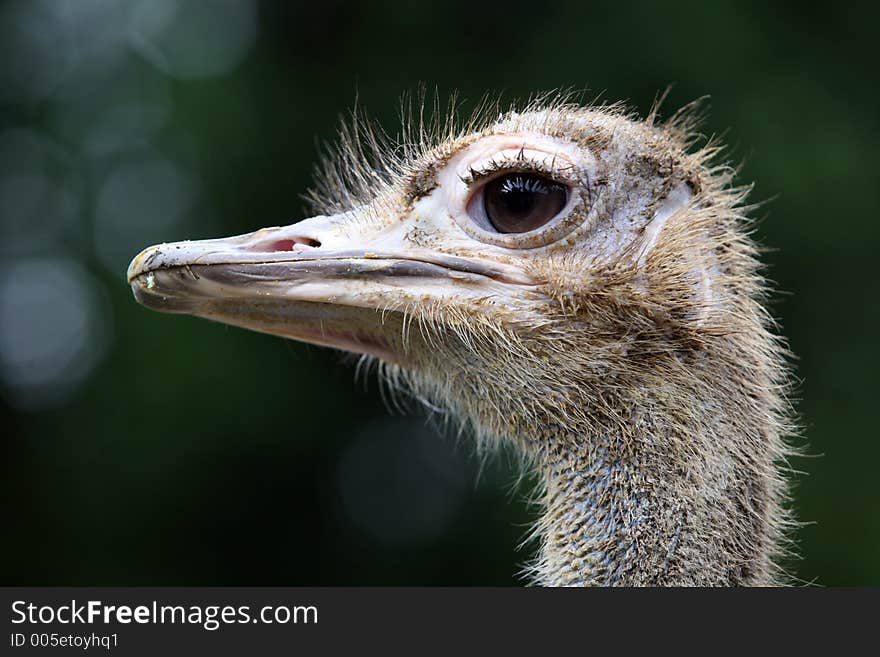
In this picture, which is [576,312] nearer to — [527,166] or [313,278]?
[527,166]

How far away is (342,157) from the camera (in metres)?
3.46

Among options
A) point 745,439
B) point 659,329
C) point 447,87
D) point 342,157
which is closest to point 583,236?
point 659,329

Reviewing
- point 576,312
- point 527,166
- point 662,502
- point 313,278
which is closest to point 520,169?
point 527,166

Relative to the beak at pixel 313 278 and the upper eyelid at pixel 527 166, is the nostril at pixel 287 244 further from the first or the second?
the upper eyelid at pixel 527 166

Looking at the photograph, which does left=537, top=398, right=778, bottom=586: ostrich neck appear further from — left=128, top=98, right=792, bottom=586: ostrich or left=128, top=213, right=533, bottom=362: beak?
left=128, top=213, right=533, bottom=362: beak

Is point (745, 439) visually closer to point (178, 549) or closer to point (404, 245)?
point (404, 245)

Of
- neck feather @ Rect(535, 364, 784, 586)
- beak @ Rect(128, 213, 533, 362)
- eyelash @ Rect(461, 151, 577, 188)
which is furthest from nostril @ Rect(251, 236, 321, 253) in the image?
neck feather @ Rect(535, 364, 784, 586)

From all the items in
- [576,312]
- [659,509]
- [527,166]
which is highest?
[527,166]

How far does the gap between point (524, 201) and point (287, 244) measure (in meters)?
0.62

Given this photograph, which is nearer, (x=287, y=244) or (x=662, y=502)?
(x=662, y=502)

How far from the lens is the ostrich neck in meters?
2.40

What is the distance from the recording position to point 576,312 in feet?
8.29

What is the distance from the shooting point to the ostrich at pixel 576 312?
245 cm

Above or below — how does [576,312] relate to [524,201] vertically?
below
